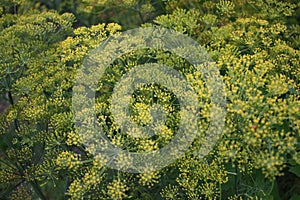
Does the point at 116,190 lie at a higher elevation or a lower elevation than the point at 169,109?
lower

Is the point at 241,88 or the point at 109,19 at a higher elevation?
the point at 241,88

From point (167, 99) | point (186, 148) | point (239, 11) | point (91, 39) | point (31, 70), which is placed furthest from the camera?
point (239, 11)

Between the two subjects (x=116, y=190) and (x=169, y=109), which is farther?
(x=169, y=109)

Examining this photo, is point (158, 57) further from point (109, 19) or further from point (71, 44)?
point (109, 19)

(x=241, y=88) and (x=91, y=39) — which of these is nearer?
(x=241, y=88)

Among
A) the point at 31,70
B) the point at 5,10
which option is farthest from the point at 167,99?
the point at 5,10

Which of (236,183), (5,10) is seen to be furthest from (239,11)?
(5,10)

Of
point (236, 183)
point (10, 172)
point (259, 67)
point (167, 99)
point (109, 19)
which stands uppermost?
point (259, 67)

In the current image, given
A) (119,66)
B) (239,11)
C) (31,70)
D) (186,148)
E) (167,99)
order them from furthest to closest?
1. (239,11)
2. (31,70)
3. (119,66)
4. (167,99)
5. (186,148)
